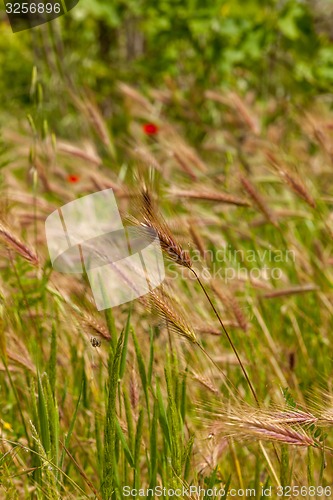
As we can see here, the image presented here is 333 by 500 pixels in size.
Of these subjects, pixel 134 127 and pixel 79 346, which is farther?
pixel 134 127

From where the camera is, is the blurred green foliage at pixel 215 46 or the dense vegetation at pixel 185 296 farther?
the blurred green foliage at pixel 215 46

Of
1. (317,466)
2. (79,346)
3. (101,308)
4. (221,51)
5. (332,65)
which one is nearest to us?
(101,308)

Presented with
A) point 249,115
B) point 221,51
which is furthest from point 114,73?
point 249,115

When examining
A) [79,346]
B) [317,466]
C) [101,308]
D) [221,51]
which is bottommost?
[221,51]

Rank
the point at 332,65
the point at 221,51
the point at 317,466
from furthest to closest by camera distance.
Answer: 1. the point at 221,51
2. the point at 332,65
3. the point at 317,466

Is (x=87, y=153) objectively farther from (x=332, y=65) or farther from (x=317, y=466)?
(x=332, y=65)

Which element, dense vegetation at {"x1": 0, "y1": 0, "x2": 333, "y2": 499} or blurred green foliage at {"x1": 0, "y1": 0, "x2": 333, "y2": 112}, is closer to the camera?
dense vegetation at {"x1": 0, "y1": 0, "x2": 333, "y2": 499}

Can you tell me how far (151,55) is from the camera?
420 cm

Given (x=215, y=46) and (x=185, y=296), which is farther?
(x=215, y=46)

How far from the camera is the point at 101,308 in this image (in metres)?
1.25

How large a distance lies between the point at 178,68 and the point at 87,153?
2.20 m

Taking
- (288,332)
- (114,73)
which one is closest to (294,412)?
(288,332)

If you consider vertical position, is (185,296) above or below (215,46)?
above

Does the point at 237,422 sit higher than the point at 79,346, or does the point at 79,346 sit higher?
the point at 237,422
